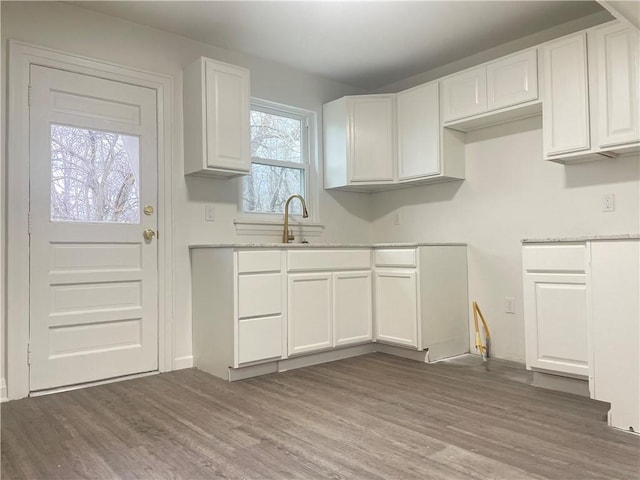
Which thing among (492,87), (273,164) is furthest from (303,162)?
(492,87)

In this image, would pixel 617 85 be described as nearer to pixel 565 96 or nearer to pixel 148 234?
pixel 565 96

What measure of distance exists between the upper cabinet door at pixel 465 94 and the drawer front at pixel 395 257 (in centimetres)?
105

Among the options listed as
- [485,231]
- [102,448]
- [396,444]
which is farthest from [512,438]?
[485,231]

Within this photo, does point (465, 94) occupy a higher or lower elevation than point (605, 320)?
higher

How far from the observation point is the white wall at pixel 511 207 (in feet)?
9.98

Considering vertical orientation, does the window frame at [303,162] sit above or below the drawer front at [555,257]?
above

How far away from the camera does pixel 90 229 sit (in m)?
2.96

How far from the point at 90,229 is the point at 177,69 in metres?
1.29

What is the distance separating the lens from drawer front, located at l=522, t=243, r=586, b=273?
2613 millimetres

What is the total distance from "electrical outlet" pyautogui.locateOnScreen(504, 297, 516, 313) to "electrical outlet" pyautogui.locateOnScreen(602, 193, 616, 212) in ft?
2.90

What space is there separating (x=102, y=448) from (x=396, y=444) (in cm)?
122

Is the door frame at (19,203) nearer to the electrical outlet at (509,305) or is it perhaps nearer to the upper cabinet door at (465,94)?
the upper cabinet door at (465,94)

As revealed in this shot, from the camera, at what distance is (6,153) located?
268 centimetres

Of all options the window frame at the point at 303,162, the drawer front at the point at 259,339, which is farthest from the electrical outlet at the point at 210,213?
the drawer front at the point at 259,339
